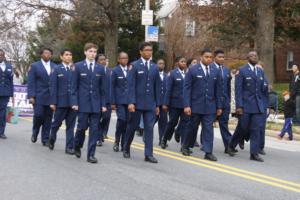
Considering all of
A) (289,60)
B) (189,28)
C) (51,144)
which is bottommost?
(51,144)

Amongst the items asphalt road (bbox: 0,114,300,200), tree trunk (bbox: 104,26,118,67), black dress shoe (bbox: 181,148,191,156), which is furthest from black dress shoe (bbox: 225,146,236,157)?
tree trunk (bbox: 104,26,118,67)

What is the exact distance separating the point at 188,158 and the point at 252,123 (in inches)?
51.7

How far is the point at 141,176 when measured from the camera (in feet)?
28.3

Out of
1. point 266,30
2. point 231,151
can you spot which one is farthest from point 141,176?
point 266,30

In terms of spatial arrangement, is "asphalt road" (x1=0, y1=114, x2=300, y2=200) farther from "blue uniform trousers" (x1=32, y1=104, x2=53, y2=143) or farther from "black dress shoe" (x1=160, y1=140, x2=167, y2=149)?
"blue uniform trousers" (x1=32, y1=104, x2=53, y2=143)

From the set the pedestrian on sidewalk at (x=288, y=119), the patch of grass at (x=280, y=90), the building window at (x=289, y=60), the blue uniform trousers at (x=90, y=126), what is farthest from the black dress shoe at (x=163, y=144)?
the building window at (x=289, y=60)

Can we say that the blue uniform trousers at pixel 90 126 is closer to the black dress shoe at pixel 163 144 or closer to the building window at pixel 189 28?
the black dress shoe at pixel 163 144

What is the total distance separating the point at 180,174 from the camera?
888 centimetres

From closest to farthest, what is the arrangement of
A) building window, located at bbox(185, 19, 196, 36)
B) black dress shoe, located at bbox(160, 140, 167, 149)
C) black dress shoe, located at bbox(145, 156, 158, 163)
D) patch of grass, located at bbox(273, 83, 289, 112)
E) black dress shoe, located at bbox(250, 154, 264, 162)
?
1. black dress shoe, located at bbox(145, 156, 158, 163)
2. black dress shoe, located at bbox(250, 154, 264, 162)
3. black dress shoe, located at bbox(160, 140, 167, 149)
4. patch of grass, located at bbox(273, 83, 289, 112)
5. building window, located at bbox(185, 19, 196, 36)

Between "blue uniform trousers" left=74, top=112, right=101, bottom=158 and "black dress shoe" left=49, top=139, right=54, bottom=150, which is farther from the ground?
"blue uniform trousers" left=74, top=112, right=101, bottom=158

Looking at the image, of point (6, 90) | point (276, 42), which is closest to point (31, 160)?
point (6, 90)

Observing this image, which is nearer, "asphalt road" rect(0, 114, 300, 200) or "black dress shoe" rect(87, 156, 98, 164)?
"asphalt road" rect(0, 114, 300, 200)

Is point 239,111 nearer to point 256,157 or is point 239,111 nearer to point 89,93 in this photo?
point 256,157

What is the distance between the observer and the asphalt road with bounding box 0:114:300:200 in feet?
24.7
